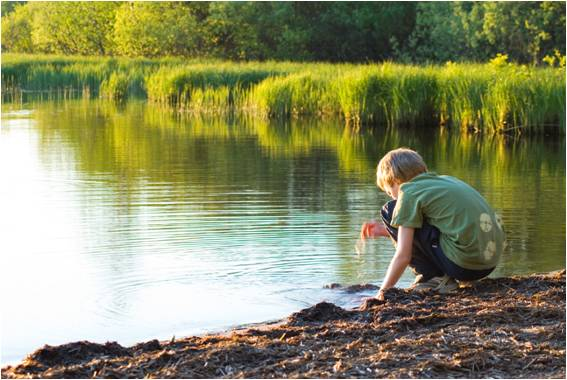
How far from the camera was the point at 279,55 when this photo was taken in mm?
50406

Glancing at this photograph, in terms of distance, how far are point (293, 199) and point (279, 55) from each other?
4025 centimetres

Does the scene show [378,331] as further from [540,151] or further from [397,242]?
[540,151]

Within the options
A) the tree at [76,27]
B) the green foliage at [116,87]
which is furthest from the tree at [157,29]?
the green foliage at [116,87]

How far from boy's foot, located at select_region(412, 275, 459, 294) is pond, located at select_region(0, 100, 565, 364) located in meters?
0.47

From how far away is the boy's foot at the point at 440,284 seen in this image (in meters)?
5.99

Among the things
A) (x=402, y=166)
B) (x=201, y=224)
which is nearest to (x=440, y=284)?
(x=402, y=166)

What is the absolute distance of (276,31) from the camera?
5078 cm

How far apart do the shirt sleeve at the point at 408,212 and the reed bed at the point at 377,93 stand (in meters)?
13.5

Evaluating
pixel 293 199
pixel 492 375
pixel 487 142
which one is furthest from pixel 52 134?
pixel 492 375

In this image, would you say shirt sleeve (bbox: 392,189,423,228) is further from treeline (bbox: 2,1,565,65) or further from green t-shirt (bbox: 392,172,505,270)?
treeline (bbox: 2,1,565,65)

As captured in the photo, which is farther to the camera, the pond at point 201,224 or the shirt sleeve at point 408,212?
the pond at point 201,224

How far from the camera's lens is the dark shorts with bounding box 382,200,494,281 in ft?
19.5

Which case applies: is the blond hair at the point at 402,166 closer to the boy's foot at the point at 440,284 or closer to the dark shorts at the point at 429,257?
the dark shorts at the point at 429,257

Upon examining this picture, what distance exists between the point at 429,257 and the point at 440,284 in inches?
6.6
